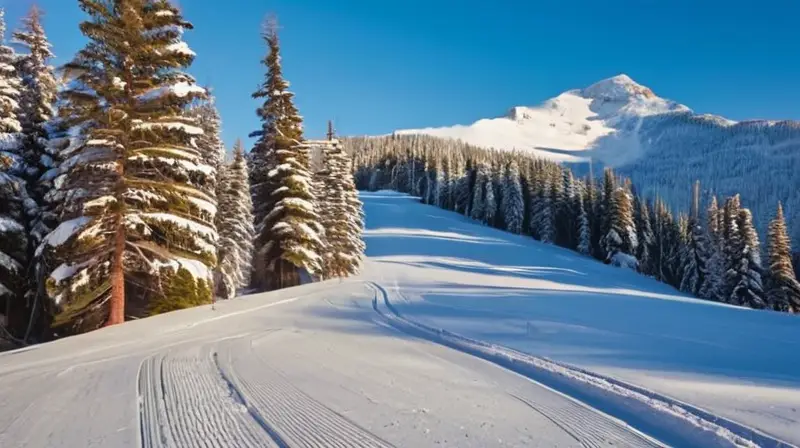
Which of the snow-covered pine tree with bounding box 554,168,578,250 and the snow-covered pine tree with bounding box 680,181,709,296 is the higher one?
the snow-covered pine tree with bounding box 554,168,578,250

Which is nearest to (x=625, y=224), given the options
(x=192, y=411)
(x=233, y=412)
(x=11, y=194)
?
(x=11, y=194)

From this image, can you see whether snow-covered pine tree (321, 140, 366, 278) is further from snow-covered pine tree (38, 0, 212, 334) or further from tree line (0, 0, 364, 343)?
snow-covered pine tree (38, 0, 212, 334)

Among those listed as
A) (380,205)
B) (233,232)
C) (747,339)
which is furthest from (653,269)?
(747,339)

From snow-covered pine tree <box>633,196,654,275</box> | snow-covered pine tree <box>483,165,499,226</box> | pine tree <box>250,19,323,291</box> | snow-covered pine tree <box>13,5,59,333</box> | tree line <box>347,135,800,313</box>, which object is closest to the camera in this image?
snow-covered pine tree <box>13,5,59,333</box>

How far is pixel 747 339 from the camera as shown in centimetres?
908

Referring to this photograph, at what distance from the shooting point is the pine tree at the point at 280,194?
2138cm

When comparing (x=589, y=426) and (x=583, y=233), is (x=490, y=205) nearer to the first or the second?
(x=583, y=233)

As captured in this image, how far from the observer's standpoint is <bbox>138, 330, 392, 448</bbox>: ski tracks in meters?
3.99

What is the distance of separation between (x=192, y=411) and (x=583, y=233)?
6698cm

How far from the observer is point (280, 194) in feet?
71.5

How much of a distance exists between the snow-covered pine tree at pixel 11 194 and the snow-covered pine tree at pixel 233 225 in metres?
10.8

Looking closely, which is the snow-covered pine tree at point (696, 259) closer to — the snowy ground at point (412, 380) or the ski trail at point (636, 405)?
the snowy ground at point (412, 380)

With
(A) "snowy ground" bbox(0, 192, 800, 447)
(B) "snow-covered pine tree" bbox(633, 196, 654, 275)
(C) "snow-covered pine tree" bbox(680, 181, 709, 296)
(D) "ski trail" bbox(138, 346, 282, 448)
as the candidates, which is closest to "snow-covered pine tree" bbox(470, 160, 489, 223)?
(B) "snow-covered pine tree" bbox(633, 196, 654, 275)

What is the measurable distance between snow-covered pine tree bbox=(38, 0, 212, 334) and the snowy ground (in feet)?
5.94
